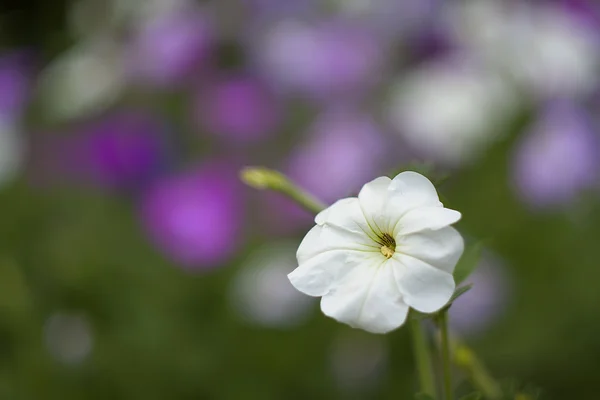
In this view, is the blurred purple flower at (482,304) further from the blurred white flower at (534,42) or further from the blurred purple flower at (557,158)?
the blurred white flower at (534,42)

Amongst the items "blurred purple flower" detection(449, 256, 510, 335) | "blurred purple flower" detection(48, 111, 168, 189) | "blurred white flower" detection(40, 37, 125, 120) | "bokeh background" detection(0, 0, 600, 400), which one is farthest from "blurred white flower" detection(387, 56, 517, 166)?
"blurred white flower" detection(40, 37, 125, 120)

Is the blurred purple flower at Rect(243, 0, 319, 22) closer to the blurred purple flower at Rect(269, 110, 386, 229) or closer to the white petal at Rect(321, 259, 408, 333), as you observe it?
the blurred purple flower at Rect(269, 110, 386, 229)

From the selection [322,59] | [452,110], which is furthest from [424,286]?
[322,59]

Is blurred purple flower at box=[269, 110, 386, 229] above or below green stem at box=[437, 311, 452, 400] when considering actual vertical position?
above

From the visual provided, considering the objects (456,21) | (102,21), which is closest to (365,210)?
(456,21)

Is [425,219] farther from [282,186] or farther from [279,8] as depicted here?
[279,8]

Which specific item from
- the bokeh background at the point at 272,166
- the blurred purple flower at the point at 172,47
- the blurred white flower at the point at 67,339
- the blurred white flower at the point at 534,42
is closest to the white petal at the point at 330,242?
the bokeh background at the point at 272,166
